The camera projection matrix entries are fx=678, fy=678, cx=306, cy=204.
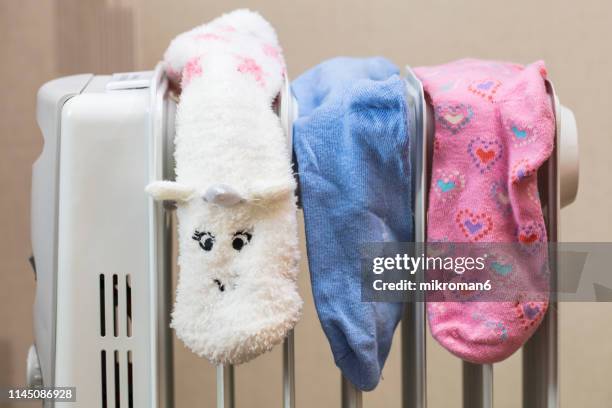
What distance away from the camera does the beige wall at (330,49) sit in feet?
4.29

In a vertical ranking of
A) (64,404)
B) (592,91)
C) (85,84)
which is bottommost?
(64,404)

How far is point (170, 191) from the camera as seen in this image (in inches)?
25.6

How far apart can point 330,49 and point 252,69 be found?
2.10ft

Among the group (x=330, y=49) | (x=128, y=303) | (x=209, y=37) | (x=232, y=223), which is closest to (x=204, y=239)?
(x=232, y=223)

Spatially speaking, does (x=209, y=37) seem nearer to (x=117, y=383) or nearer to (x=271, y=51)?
(x=271, y=51)

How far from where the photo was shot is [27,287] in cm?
136

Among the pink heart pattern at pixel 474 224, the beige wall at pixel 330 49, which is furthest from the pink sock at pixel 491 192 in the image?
the beige wall at pixel 330 49

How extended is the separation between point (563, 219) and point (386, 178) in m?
0.79

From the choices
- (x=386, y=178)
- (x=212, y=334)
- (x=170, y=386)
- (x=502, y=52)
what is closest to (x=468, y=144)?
(x=386, y=178)

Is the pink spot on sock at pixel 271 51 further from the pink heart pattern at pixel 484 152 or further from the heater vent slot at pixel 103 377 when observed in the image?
the heater vent slot at pixel 103 377

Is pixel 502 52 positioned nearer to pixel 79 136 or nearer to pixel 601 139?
pixel 601 139

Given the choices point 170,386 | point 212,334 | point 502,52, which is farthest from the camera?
point 502,52

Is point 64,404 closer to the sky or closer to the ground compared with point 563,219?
closer to the ground

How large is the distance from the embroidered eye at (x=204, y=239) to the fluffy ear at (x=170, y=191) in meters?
0.04
